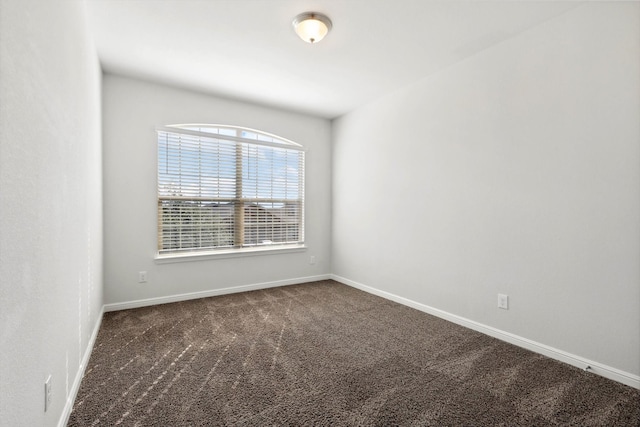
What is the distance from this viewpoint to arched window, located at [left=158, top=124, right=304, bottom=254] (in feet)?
12.2

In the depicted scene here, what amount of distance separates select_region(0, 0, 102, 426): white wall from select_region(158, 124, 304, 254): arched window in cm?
156

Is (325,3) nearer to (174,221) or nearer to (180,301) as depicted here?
(174,221)

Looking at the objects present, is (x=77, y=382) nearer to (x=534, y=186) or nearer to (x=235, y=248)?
(x=235, y=248)

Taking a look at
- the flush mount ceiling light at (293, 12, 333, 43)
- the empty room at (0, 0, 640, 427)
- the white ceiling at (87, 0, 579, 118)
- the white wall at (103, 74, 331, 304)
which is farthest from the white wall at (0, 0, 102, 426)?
the flush mount ceiling light at (293, 12, 333, 43)

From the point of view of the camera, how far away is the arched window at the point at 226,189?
3713mm

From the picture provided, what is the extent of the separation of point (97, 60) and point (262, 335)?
2933 mm

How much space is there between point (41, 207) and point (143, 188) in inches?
96.2

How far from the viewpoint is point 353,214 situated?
4.45m

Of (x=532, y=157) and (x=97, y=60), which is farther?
(x=97, y=60)

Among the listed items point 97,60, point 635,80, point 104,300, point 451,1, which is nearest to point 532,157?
point 635,80

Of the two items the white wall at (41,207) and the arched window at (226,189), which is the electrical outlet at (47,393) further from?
the arched window at (226,189)

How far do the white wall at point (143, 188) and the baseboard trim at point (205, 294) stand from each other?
4 cm

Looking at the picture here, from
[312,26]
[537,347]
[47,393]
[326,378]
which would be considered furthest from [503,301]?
[47,393]

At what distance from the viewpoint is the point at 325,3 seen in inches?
86.8
